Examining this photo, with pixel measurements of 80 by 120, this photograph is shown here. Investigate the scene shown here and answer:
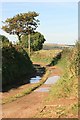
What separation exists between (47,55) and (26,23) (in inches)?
266

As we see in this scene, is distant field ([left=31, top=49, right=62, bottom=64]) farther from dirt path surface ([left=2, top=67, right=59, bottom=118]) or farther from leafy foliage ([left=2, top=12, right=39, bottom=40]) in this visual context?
dirt path surface ([left=2, top=67, right=59, bottom=118])

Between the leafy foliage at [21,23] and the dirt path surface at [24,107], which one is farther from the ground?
the leafy foliage at [21,23]

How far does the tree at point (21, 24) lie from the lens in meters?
51.5

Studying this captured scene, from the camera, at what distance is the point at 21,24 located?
53.2 metres

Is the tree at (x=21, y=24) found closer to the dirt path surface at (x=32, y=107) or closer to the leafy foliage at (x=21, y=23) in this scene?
the leafy foliage at (x=21, y=23)

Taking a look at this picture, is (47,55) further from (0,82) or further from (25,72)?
(0,82)

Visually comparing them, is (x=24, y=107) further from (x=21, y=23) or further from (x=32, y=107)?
(x=21, y=23)

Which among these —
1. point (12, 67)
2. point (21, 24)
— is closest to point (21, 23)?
point (21, 24)

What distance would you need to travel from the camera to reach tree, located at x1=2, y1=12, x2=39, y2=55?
2028 inches

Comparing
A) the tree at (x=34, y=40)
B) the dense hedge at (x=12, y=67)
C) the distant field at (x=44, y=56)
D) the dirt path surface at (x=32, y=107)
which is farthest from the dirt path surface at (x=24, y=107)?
the tree at (x=34, y=40)

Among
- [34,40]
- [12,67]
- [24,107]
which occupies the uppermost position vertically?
[34,40]

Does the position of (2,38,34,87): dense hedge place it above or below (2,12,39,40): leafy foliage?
below

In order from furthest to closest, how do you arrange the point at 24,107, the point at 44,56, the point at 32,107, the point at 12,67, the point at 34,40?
the point at 34,40
the point at 44,56
the point at 12,67
the point at 24,107
the point at 32,107

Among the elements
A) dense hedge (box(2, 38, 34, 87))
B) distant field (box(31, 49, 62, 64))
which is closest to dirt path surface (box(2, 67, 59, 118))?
dense hedge (box(2, 38, 34, 87))
